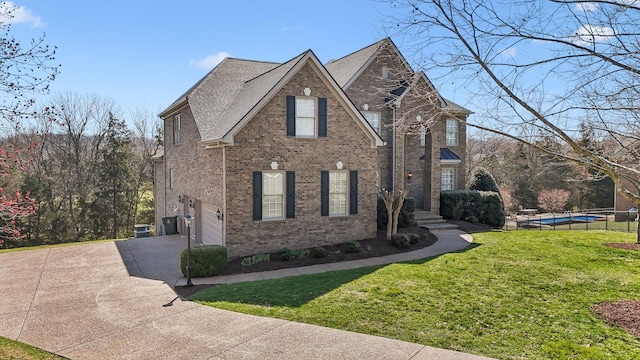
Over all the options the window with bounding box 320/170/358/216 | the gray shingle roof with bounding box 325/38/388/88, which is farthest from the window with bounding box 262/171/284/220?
the gray shingle roof with bounding box 325/38/388/88

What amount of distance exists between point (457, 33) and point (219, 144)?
8.79 meters

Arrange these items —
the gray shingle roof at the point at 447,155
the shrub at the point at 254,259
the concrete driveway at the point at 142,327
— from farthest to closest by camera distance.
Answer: the gray shingle roof at the point at 447,155 < the shrub at the point at 254,259 < the concrete driveway at the point at 142,327

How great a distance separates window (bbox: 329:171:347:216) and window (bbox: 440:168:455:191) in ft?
32.7

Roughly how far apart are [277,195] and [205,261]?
3.55m

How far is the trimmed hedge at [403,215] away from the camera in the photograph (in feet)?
57.4

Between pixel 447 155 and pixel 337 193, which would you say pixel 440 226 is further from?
pixel 337 193

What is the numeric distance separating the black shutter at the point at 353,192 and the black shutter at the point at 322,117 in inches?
78.6

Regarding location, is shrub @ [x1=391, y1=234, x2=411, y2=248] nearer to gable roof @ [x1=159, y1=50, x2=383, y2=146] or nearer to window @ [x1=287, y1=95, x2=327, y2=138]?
gable roof @ [x1=159, y1=50, x2=383, y2=146]

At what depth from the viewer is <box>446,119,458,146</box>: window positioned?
2375cm

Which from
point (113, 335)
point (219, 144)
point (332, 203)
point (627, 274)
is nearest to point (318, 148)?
point (332, 203)

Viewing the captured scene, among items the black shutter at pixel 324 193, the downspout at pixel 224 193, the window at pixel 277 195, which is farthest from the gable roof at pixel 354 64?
the downspout at pixel 224 193

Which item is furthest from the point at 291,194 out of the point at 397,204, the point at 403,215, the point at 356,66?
the point at 356,66

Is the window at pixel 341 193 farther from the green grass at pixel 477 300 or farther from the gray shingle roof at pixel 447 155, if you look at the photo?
the gray shingle roof at pixel 447 155

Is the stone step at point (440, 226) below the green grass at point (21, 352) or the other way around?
the other way around
